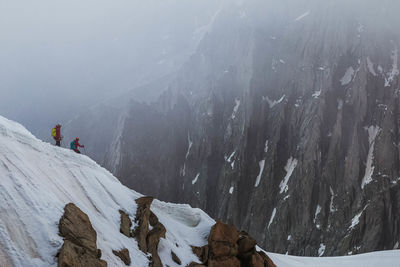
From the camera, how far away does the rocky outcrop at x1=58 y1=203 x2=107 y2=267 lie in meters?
14.3

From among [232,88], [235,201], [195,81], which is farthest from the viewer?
[195,81]

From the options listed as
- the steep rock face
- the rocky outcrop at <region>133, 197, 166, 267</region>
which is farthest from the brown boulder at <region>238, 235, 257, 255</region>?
the steep rock face

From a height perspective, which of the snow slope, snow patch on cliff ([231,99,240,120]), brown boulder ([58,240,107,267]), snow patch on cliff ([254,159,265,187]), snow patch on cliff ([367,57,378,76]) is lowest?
snow patch on cliff ([254,159,265,187])

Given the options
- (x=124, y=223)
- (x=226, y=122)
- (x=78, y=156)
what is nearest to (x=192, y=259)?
(x=124, y=223)

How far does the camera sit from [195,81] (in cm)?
17512

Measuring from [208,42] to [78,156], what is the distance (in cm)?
16014

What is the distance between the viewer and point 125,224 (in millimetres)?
20297

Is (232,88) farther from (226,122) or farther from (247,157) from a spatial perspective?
(247,157)

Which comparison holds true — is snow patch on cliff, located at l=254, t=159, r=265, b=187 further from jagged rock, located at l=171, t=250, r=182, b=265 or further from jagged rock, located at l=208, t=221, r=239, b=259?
jagged rock, located at l=171, t=250, r=182, b=265

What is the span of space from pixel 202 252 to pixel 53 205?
901 centimetres

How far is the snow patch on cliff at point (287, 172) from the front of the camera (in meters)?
121

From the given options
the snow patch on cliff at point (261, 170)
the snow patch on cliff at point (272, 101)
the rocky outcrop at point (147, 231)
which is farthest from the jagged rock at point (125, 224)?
the snow patch on cliff at point (272, 101)

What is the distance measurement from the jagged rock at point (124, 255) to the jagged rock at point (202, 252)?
5.26 m

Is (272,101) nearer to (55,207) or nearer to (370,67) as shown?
(370,67)
